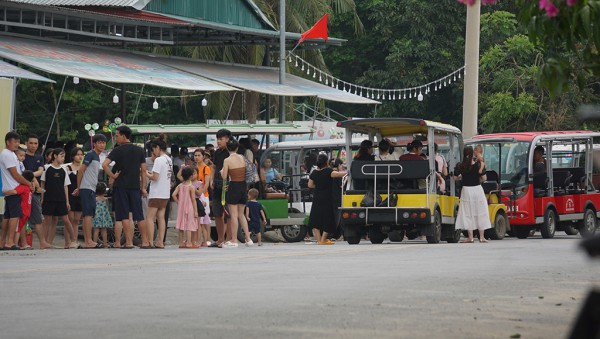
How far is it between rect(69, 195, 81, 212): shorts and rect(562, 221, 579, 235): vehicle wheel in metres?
12.2

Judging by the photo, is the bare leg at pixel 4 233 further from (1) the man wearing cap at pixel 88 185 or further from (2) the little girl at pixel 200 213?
(2) the little girl at pixel 200 213

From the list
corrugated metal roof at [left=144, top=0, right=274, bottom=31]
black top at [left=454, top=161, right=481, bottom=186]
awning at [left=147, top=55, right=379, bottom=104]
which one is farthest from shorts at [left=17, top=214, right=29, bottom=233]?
corrugated metal roof at [left=144, top=0, right=274, bottom=31]

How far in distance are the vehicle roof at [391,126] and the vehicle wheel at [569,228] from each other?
5.76m

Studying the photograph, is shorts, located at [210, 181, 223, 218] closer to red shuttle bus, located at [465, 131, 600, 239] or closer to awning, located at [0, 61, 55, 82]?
awning, located at [0, 61, 55, 82]

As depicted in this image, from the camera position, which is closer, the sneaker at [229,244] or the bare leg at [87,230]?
the bare leg at [87,230]

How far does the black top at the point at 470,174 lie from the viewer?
26.3 metres

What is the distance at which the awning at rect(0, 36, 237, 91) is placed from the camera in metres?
28.4

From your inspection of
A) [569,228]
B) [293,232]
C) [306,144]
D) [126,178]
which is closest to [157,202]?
[126,178]

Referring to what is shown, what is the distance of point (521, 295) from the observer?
12.1 meters

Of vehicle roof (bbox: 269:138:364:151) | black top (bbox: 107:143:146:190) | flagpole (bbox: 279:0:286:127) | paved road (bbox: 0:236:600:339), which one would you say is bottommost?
paved road (bbox: 0:236:600:339)

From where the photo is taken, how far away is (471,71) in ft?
129

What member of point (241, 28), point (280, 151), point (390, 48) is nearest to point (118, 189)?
point (280, 151)

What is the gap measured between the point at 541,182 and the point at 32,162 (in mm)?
12219

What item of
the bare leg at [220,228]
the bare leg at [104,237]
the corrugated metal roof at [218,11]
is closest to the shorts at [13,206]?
the bare leg at [104,237]
